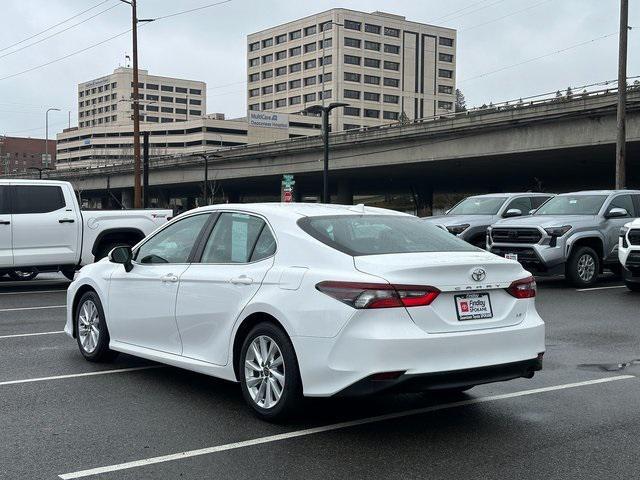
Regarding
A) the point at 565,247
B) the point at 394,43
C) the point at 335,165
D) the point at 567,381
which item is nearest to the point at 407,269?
the point at 567,381

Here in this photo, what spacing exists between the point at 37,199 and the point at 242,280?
10213 millimetres

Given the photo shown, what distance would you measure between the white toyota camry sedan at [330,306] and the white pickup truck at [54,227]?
8495 millimetres

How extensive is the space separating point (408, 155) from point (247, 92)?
10435cm

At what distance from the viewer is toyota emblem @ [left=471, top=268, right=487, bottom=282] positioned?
526cm

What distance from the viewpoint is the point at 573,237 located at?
14.6 meters

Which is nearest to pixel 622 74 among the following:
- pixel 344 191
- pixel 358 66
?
pixel 344 191

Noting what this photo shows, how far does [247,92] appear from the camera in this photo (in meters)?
148

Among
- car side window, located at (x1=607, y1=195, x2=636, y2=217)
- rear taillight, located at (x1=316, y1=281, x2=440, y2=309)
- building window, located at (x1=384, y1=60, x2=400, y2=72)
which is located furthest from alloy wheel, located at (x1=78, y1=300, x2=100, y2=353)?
building window, located at (x1=384, y1=60, x2=400, y2=72)

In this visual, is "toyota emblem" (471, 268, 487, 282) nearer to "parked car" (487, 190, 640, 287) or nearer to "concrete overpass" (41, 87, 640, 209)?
"parked car" (487, 190, 640, 287)

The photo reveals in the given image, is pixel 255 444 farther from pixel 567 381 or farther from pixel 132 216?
pixel 132 216

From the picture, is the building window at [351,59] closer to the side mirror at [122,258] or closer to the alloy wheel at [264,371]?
the side mirror at [122,258]

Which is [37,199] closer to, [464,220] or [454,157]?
[464,220]

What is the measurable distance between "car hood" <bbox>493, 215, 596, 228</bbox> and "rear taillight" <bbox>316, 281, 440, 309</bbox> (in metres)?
10.5

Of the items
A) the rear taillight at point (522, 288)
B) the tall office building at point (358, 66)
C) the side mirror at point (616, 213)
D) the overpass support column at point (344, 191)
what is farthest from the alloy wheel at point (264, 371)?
the tall office building at point (358, 66)
